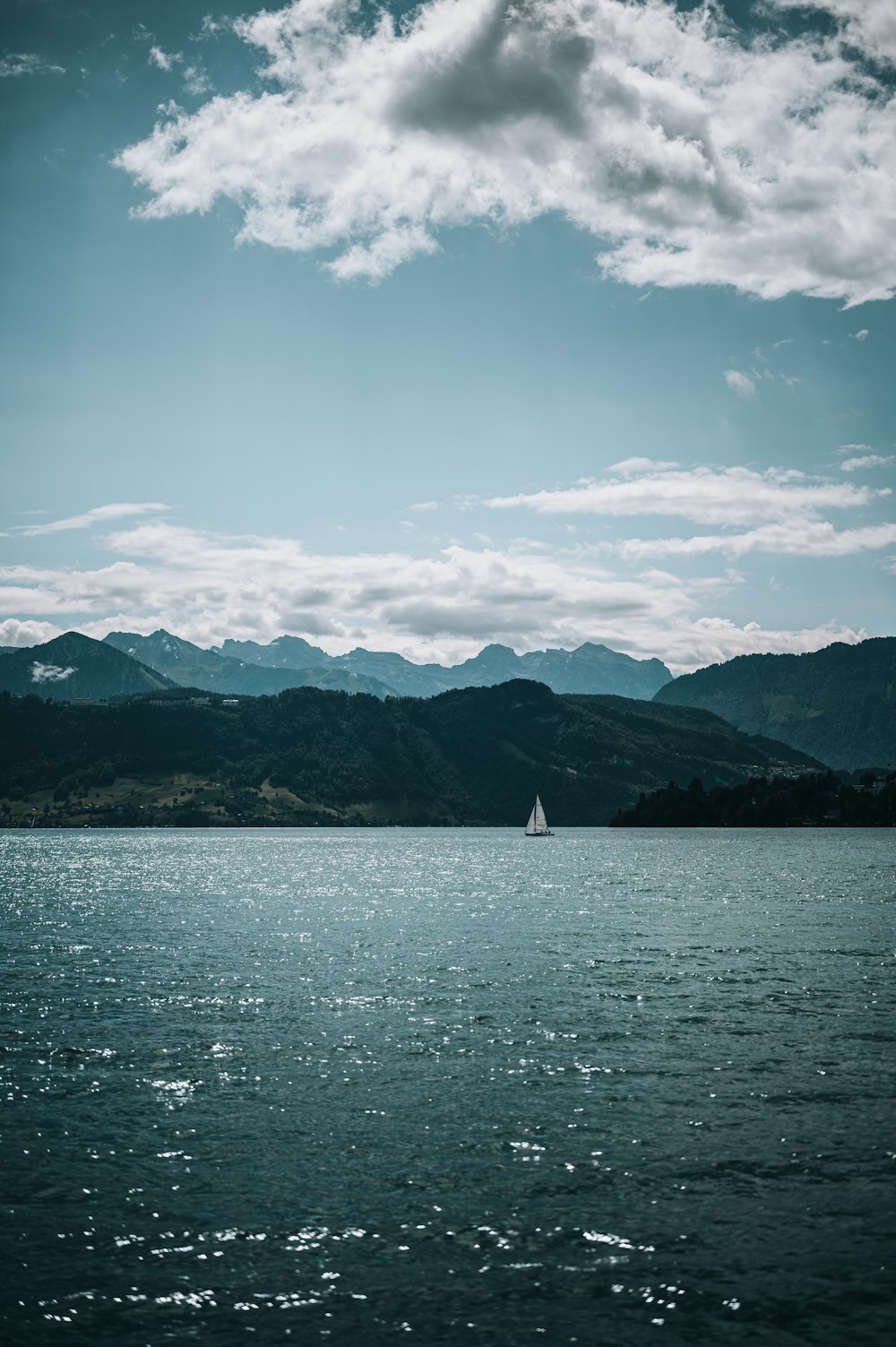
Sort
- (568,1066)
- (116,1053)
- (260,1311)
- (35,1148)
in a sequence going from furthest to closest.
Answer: (116,1053) → (568,1066) → (35,1148) → (260,1311)

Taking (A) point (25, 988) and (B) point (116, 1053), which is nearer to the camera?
(B) point (116, 1053)

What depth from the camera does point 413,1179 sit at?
3164cm

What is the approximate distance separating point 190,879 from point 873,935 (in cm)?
13672

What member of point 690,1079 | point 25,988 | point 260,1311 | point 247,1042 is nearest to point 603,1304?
point 260,1311

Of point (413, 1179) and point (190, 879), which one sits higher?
point (413, 1179)

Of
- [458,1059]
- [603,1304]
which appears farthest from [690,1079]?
[603,1304]

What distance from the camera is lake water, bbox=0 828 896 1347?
23328 mm

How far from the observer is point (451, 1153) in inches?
1340

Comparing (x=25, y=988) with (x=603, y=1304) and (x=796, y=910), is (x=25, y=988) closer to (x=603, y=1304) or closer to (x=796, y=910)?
(x=603, y=1304)

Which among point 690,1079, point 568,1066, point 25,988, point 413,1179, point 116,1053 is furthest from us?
point 25,988

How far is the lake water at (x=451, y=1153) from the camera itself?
23328 mm

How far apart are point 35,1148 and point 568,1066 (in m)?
22.6

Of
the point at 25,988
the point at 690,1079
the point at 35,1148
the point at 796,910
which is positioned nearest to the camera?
the point at 35,1148

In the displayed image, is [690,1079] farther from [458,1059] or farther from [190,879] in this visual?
[190,879]
